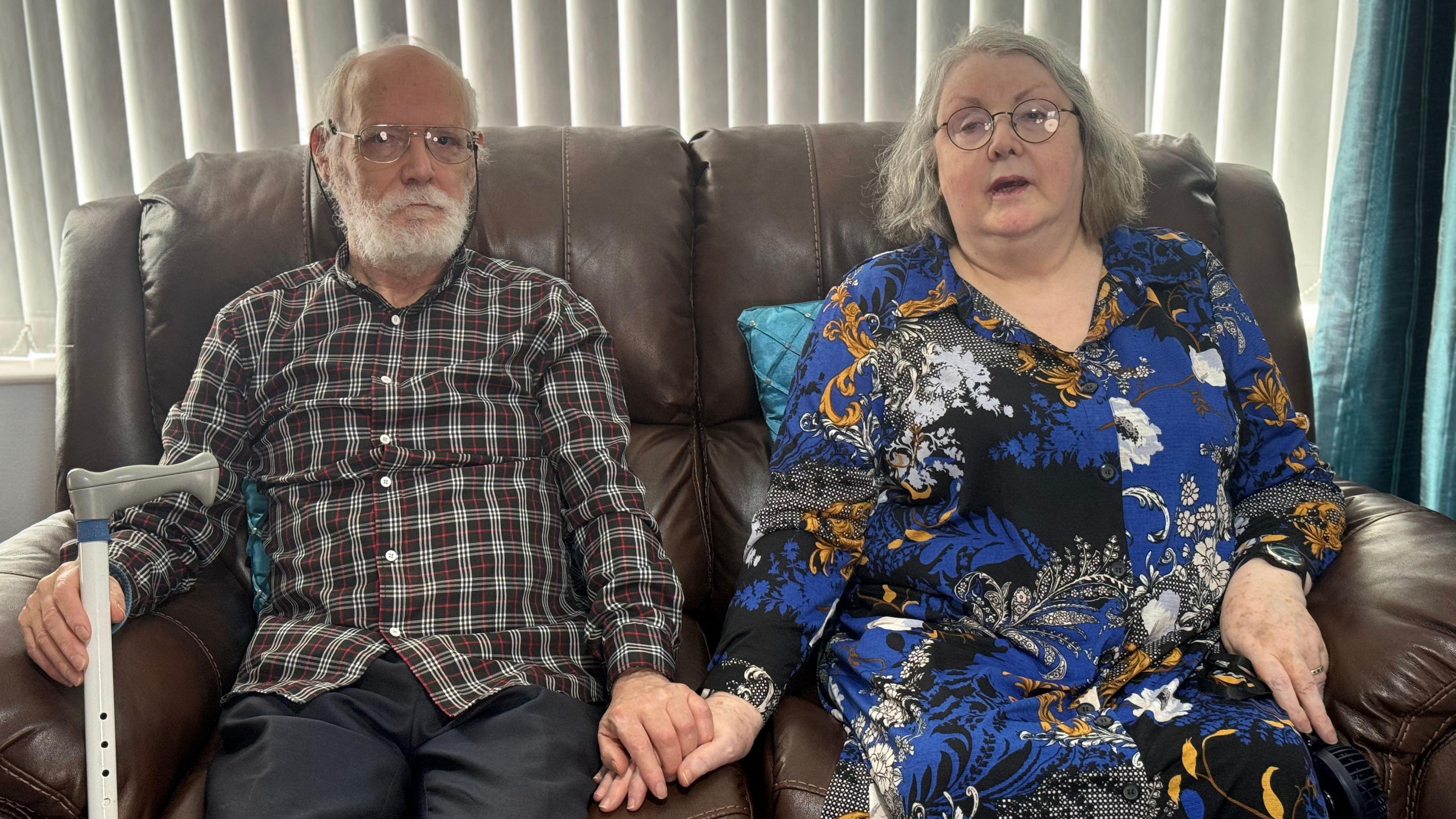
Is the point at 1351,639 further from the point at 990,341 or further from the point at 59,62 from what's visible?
the point at 59,62

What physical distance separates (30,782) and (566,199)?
1119mm

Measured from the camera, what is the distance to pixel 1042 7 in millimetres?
2207

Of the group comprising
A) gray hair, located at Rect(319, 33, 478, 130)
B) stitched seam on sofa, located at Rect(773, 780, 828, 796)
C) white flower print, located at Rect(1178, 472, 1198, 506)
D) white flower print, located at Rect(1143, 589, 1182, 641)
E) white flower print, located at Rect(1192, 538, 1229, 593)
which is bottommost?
stitched seam on sofa, located at Rect(773, 780, 828, 796)

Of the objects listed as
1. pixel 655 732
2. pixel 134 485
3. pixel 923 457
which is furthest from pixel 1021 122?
pixel 134 485

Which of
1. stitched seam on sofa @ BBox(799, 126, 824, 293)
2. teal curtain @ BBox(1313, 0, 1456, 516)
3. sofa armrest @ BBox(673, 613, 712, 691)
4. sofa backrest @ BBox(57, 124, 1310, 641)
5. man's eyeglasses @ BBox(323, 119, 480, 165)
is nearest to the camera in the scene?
sofa armrest @ BBox(673, 613, 712, 691)

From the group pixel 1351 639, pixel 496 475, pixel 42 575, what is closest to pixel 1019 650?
pixel 1351 639

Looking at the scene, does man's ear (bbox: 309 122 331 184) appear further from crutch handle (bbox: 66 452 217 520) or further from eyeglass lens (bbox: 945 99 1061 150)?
eyeglass lens (bbox: 945 99 1061 150)

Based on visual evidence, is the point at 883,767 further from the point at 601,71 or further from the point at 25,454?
the point at 25,454

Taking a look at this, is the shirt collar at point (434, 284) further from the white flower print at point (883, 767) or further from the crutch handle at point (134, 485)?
the white flower print at point (883, 767)

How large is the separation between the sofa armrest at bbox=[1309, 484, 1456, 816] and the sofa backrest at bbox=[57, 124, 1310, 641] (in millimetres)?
456

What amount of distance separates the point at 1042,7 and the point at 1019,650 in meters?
1.52

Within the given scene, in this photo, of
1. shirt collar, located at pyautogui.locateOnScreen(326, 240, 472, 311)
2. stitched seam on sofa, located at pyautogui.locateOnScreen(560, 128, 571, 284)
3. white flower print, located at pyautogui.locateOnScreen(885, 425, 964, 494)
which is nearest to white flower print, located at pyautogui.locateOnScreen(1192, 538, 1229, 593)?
white flower print, located at pyautogui.locateOnScreen(885, 425, 964, 494)

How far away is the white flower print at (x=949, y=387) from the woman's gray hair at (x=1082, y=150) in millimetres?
245

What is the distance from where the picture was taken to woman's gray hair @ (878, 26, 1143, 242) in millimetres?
1508
